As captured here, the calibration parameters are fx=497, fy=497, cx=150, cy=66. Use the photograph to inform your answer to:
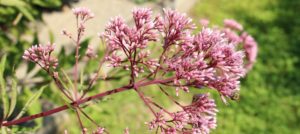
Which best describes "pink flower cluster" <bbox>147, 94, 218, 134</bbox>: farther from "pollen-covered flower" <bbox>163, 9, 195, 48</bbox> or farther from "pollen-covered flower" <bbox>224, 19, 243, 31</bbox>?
"pollen-covered flower" <bbox>224, 19, 243, 31</bbox>

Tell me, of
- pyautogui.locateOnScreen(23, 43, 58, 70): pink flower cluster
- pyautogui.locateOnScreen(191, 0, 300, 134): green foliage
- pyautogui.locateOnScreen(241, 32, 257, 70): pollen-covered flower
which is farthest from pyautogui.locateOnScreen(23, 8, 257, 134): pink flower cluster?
pyautogui.locateOnScreen(191, 0, 300, 134): green foliage

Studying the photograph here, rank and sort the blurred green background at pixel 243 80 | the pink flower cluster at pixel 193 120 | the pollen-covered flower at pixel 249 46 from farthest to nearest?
1. the blurred green background at pixel 243 80
2. the pollen-covered flower at pixel 249 46
3. the pink flower cluster at pixel 193 120

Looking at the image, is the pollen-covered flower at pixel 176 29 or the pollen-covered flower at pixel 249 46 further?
the pollen-covered flower at pixel 249 46

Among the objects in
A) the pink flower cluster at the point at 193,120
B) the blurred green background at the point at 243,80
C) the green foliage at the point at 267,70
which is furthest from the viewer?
the green foliage at the point at 267,70

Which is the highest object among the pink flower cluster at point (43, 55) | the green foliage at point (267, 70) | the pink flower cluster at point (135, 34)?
the pink flower cluster at point (135, 34)

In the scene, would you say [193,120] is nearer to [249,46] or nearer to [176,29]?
[176,29]

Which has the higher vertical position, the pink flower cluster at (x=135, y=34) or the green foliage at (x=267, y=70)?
the pink flower cluster at (x=135, y=34)

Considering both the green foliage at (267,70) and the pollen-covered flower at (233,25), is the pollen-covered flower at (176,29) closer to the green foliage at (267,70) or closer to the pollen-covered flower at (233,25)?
the pollen-covered flower at (233,25)

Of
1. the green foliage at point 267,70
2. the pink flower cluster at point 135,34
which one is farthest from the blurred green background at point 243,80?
the pink flower cluster at point 135,34

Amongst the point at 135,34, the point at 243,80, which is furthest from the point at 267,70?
the point at 135,34
